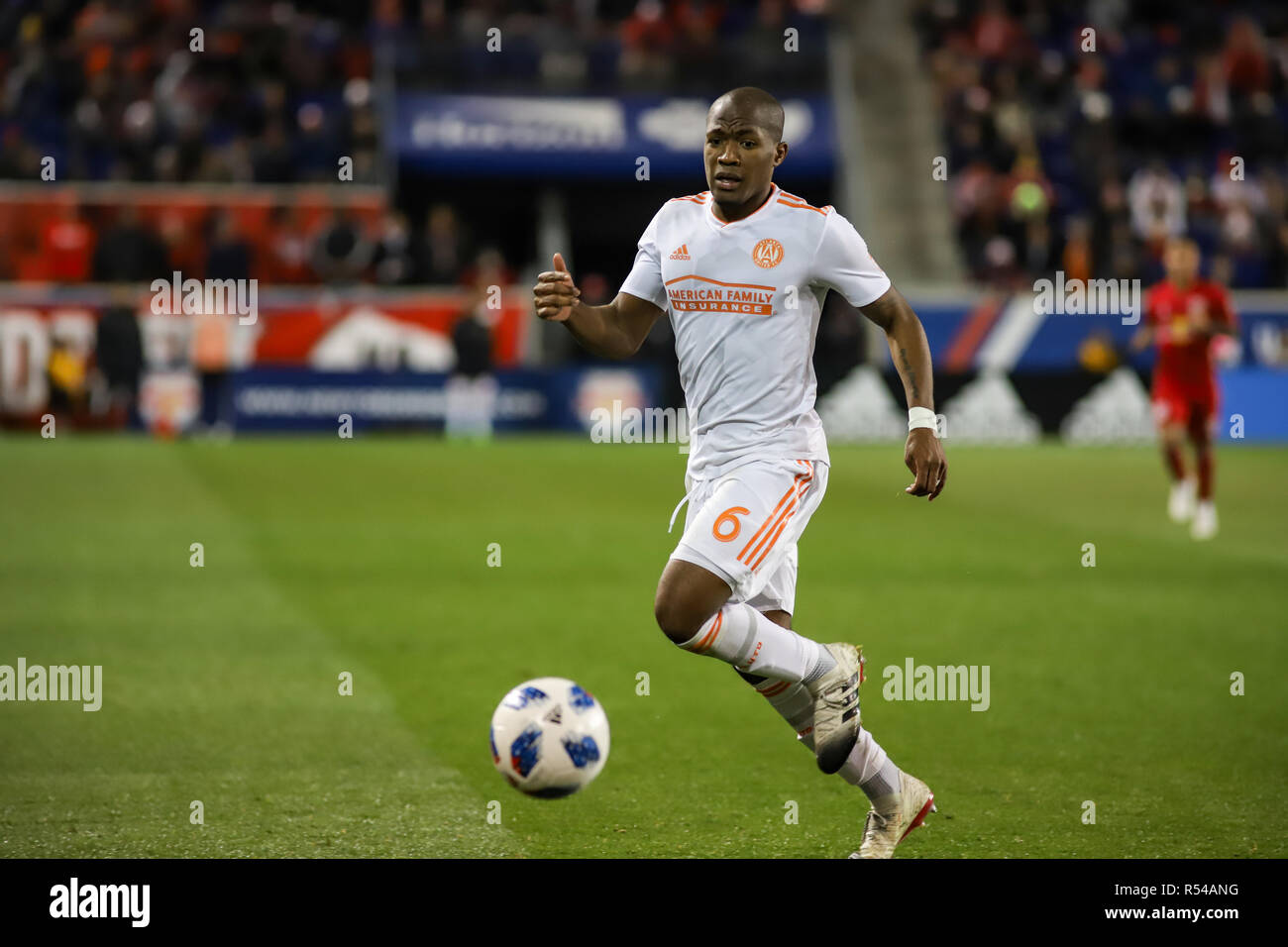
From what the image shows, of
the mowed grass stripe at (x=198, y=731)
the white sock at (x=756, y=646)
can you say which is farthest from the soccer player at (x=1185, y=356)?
the white sock at (x=756, y=646)

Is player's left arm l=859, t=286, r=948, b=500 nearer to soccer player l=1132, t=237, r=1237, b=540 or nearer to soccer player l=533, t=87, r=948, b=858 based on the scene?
soccer player l=533, t=87, r=948, b=858

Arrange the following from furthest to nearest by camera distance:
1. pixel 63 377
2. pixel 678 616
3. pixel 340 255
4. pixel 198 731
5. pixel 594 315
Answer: pixel 340 255 < pixel 63 377 < pixel 198 731 < pixel 594 315 < pixel 678 616

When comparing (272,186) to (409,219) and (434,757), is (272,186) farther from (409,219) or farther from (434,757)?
(434,757)

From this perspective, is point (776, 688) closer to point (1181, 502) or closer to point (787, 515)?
point (787, 515)

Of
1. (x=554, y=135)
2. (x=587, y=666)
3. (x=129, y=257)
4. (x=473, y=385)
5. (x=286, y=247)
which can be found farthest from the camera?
(x=554, y=135)

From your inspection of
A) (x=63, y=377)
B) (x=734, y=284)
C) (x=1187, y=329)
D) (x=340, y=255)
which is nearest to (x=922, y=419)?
(x=734, y=284)

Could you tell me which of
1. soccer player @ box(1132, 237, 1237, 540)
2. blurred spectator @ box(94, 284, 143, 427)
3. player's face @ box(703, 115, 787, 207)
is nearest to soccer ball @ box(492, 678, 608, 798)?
player's face @ box(703, 115, 787, 207)

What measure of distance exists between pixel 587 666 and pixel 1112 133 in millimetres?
24987

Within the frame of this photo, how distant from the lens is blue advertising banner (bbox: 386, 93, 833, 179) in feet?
101

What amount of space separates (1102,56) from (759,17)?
6.55 meters

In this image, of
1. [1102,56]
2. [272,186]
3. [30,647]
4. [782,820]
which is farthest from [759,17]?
[782,820]

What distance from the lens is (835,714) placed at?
5.50 meters

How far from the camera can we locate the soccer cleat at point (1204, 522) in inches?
601

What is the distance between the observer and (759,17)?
107 ft
